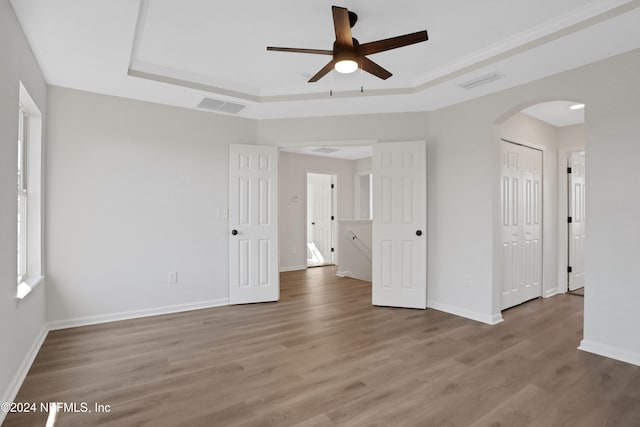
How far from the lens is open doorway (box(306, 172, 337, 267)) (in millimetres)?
7957

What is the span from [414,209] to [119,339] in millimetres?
3461

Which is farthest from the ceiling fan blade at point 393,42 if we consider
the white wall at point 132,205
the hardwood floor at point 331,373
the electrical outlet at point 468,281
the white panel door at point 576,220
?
the white panel door at point 576,220

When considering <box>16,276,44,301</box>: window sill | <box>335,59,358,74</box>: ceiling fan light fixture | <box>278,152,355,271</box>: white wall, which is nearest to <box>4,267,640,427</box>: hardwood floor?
<box>16,276,44,301</box>: window sill

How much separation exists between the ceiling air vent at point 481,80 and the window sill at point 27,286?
13.7 feet

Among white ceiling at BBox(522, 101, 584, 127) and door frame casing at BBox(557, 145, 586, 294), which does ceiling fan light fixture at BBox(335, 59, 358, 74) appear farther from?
door frame casing at BBox(557, 145, 586, 294)

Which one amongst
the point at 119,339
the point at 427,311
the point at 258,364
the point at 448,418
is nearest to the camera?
the point at 448,418

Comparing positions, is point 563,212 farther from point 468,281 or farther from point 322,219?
point 322,219

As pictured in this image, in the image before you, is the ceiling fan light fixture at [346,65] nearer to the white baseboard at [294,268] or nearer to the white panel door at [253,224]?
the white panel door at [253,224]

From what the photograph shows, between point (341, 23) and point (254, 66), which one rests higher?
point (254, 66)

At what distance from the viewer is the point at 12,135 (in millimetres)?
2211

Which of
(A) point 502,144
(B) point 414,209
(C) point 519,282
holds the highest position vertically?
(A) point 502,144

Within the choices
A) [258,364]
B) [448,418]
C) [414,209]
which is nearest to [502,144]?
[414,209]

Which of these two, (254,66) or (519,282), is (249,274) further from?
(519,282)

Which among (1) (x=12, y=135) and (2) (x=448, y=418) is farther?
(1) (x=12, y=135)
